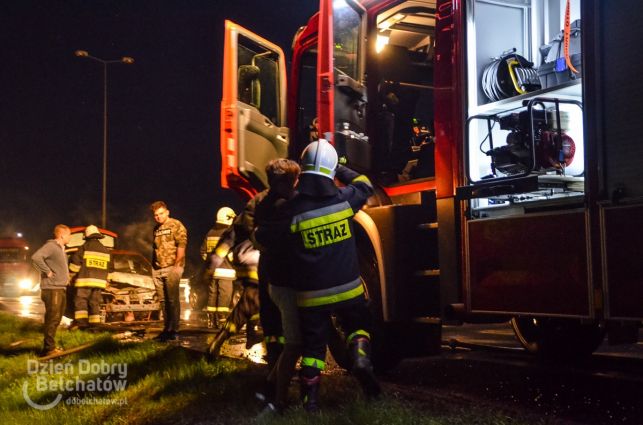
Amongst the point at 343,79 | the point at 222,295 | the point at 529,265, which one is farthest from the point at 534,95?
the point at 222,295

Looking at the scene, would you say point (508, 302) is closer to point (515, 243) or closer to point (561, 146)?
point (515, 243)

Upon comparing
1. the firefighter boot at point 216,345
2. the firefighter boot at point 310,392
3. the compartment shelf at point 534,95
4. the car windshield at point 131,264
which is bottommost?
the firefighter boot at point 310,392

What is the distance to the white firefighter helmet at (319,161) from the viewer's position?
4.53 meters

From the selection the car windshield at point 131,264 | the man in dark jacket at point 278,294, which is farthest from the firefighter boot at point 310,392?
the car windshield at point 131,264

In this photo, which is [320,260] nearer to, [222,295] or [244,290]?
[244,290]

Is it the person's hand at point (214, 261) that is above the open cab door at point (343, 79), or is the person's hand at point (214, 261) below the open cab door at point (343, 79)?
below

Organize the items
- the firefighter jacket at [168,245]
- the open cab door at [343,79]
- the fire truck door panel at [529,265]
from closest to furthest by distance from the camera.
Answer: the fire truck door panel at [529,265] → the open cab door at [343,79] → the firefighter jacket at [168,245]

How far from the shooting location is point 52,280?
9156mm

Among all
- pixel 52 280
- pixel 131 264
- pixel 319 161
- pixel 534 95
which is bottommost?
pixel 52 280

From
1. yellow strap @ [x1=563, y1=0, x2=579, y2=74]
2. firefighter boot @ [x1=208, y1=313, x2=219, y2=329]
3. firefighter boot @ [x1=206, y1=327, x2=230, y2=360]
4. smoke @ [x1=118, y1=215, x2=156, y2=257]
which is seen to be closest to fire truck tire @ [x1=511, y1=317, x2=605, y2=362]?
yellow strap @ [x1=563, y1=0, x2=579, y2=74]

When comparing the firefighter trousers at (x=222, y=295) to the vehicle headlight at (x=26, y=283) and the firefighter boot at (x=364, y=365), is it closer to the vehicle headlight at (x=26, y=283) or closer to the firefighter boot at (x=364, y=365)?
the firefighter boot at (x=364, y=365)

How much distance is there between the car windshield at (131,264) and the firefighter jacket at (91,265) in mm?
2764

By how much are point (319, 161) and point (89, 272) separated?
7.09 meters

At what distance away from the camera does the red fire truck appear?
4.13 m
